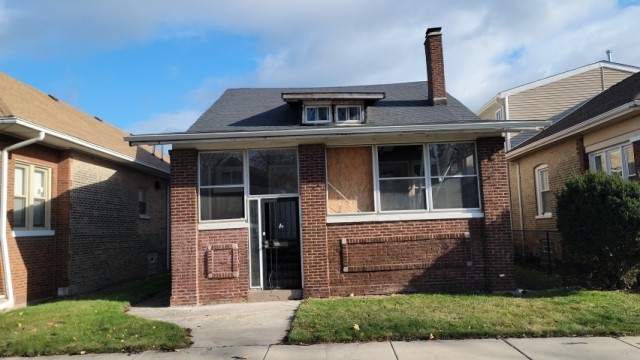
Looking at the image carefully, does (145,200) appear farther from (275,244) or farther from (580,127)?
(580,127)

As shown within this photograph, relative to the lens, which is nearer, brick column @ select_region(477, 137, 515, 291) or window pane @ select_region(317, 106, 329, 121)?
brick column @ select_region(477, 137, 515, 291)

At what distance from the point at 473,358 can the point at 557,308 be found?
10.3 ft

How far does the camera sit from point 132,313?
10078 mm

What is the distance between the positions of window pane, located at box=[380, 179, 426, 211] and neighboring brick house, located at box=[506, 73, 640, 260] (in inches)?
167

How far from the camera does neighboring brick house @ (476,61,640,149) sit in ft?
66.4

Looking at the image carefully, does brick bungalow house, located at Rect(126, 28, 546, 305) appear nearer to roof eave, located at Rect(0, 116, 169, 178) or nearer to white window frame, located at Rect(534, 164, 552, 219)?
roof eave, located at Rect(0, 116, 169, 178)

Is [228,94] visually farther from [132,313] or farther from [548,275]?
[548,275]

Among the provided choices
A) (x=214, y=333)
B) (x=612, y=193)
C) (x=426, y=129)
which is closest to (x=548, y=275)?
(x=612, y=193)

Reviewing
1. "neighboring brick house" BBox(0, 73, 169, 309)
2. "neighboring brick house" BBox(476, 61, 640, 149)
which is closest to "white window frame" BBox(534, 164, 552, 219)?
"neighboring brick house" BBox(476, 61, 640, 149)

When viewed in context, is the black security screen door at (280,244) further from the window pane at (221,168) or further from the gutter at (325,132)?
the gutter at (325,132)

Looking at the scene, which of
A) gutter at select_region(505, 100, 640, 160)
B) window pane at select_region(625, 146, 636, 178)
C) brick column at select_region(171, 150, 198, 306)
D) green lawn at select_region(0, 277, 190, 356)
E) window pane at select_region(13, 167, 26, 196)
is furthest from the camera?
window pane at select_region(625, 146, 636, 178)

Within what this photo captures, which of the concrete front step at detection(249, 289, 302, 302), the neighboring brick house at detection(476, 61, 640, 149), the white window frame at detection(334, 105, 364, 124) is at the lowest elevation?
the concrete front step at detection(249, 289, 302, 302)

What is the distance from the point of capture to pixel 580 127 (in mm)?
13438

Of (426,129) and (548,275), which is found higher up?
(426,129)
